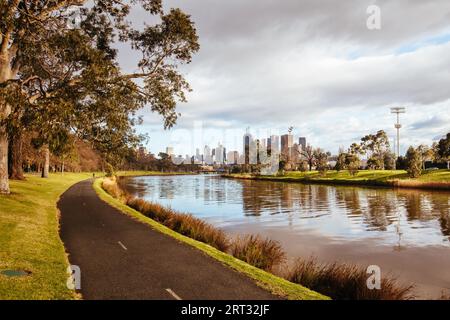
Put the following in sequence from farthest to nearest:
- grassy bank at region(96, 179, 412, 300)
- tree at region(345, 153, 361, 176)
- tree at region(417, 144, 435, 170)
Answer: tree at region(417, 144, 435, 170), tree at region(345, 153, 361, 176), grassy bank at region(96, 179, 412, 300)

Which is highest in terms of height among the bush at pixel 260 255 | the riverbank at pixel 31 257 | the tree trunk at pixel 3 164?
the tree trunk at pixel 3 164

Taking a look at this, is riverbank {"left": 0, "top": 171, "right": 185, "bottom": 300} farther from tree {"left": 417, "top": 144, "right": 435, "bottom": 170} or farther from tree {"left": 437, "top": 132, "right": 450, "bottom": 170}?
tree {"left": 417, "top": 144, "right": 435, "bottom": 170}

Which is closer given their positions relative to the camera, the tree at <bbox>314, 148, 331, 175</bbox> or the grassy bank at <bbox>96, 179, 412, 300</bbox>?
the grassy bank at <bbox>96, 179, 412, 300</bbox>

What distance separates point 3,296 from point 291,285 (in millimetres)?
7386

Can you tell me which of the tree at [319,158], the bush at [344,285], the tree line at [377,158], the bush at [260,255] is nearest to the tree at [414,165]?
the tree line at [377,158]

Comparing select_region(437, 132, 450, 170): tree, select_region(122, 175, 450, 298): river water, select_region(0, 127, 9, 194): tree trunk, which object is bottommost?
select_region(122, 175, 450, 298): river water

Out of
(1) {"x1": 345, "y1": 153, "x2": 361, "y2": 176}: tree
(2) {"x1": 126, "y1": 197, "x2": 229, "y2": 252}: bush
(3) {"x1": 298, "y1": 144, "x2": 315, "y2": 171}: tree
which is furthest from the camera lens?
(3) {"x1": 298, "y1": 144, "x2": 315, "y2": 171}: tree

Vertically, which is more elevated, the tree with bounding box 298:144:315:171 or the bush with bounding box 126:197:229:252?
the tree with bounding box 298:144:315:171

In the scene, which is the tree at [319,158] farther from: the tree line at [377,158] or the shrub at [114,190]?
the shrub at [114,190]

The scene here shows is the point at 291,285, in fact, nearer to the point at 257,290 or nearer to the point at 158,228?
the point at 257,290

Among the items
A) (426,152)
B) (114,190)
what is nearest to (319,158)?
(426,152)

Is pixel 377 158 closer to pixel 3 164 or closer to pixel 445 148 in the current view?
pixel 445 148

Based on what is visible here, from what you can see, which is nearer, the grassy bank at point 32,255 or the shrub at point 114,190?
the grassy bank at point 32,255

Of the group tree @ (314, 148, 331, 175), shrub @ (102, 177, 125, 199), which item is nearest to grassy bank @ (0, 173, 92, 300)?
shrub @ (102, 177, 125, 199)
